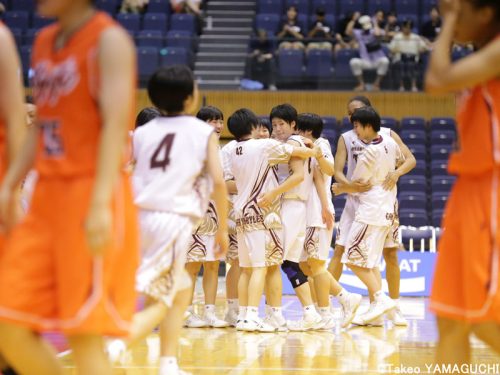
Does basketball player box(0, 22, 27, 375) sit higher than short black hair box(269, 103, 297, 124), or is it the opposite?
basketball player box(0, 22, 27, 375)

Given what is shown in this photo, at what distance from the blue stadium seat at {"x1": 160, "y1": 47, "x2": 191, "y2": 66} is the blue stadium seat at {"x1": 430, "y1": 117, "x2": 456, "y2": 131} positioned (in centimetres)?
460

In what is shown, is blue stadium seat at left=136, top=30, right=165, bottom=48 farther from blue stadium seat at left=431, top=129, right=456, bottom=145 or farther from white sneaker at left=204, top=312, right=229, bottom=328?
white sneaker at left=204, top=312, right=229, bottom=328

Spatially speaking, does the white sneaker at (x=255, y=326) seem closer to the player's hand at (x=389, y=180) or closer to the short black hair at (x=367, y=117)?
the player's hand at (x=389, y=180)

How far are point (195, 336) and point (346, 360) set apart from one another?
169 cm

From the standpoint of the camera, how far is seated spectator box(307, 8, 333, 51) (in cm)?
1648

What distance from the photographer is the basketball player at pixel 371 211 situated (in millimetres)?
8039

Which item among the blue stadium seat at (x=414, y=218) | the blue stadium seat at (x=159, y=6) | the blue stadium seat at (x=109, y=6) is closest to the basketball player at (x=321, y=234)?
the blue stadium seat at (x=414, y=218)

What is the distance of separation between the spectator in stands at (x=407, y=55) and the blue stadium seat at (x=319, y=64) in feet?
3.72

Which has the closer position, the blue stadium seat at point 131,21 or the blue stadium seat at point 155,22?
the blue stadium seat at point 131,21

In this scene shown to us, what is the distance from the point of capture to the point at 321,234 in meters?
8.10

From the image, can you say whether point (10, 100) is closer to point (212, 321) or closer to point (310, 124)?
point (212, 321)

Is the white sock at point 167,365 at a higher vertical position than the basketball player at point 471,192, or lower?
lower

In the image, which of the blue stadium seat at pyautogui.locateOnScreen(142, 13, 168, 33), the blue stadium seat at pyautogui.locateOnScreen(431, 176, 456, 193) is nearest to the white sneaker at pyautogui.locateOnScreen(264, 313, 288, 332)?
the blue stadium seat at pyautogui.locateOnScreen(431, 176, 456, 193)

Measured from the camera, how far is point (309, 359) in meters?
6.08
